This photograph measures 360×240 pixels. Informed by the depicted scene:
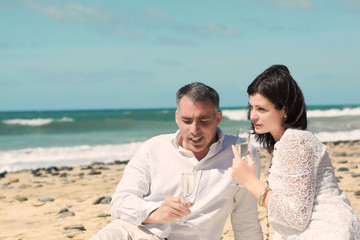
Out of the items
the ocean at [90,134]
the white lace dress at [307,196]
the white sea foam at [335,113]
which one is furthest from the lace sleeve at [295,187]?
the white sea foam at [335,113]

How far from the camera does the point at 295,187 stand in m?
3.18

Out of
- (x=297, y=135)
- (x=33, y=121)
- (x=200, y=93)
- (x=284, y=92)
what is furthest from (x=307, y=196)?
(x=33, y=121)

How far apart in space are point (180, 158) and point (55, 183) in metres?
7.87

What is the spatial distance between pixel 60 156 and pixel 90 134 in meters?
12.7

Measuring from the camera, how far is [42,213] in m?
8.18

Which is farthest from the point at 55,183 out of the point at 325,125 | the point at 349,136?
the point at 325,125

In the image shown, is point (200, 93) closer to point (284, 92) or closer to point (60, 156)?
point (284, 92)

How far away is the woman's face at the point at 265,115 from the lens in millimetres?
3508

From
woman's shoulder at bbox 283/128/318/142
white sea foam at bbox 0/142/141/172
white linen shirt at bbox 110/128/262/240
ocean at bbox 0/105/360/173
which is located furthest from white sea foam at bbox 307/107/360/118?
woman's shoulder at bbox 283/128/318/142

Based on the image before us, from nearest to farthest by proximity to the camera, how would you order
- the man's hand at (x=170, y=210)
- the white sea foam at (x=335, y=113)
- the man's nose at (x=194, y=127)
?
the man's hand at (x=170, y=210) → the man's nose at (x=194, y=127) → the white sea foam at (x=335, y=113)

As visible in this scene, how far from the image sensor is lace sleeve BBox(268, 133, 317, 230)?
3.18m

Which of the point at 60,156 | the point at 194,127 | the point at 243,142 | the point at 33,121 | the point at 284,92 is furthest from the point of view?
the point at 33,121

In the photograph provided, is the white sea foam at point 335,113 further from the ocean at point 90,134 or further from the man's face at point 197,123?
the man's face at point 197,123

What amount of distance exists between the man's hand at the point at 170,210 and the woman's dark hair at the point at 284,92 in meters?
0.99
